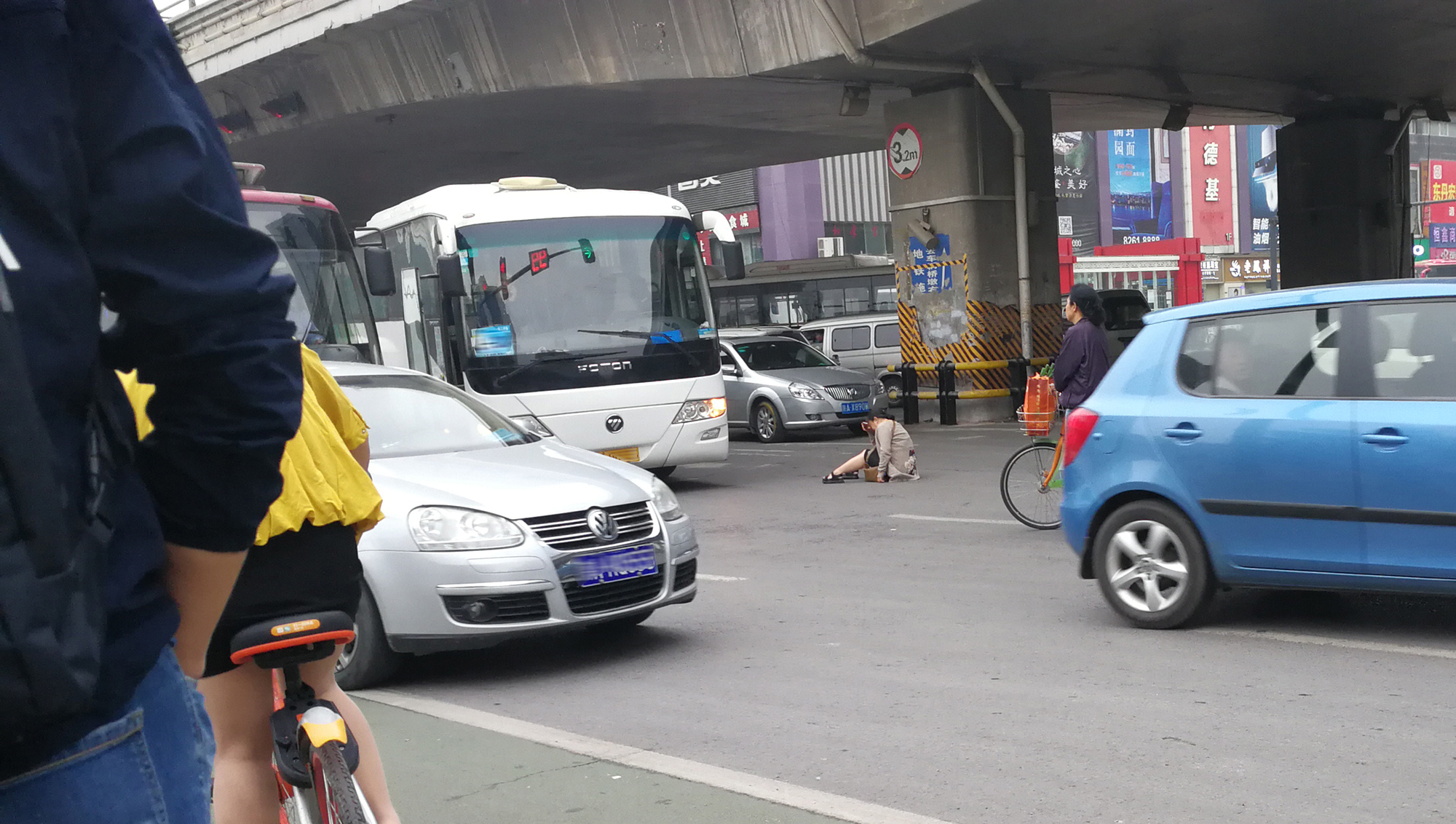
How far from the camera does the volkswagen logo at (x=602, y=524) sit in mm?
6637

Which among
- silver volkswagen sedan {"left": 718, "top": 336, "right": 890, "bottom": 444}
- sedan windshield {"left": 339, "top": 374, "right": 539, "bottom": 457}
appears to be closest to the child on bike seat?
sedan windshield {"left": 339, "top": 374, "right": 539, "bottom": 457}

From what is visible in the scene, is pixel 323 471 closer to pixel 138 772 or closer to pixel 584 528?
pixel 138 772

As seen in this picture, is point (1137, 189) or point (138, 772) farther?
point (1137, 189)

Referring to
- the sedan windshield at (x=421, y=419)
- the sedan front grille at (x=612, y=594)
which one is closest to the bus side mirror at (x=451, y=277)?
the sedan windshield at (x=421, y=419)

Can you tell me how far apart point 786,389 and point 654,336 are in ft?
21.6

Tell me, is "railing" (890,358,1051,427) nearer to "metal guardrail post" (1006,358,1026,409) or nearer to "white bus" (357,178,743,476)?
"metal guardrail post" (1006,358,1026,409)

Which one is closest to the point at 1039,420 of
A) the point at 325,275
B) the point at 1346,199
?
the point at 325,275

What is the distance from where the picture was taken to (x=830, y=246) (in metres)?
58.1

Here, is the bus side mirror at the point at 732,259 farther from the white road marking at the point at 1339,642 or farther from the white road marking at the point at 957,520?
the white road marking at the point at 1339,642

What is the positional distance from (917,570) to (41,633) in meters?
8.08

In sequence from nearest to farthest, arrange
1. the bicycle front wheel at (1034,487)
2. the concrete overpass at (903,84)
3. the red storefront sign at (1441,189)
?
the bicycle front wheel at (1034,487)
the concrete overpass at (903,84)
the red storefront sign at (1441,189)

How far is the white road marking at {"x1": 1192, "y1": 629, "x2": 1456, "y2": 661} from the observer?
6203mm

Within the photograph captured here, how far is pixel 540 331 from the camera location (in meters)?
14.0

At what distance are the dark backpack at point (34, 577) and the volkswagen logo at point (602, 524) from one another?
526 cm
